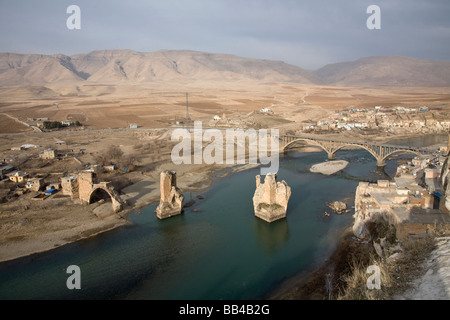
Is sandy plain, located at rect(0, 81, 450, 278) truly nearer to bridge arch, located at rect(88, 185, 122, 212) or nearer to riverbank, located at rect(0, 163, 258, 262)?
riverbank, located at rect(0, 163, 258, 262)

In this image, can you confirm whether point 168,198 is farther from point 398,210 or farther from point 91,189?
point 398,210

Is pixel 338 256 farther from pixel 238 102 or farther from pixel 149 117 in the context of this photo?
pixel 238 102


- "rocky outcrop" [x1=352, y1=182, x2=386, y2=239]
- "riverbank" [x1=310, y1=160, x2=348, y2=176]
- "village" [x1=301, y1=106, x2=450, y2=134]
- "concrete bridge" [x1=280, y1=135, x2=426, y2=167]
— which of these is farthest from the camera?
Result: "village" [x1=301, y1=106, x2=450, y2=134]

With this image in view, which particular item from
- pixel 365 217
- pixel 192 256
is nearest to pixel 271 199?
pixel 365 217

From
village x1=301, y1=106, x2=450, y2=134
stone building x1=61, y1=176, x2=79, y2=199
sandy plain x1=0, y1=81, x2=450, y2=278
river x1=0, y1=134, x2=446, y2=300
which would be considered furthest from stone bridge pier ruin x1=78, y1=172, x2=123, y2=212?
village x1=301, y1=106, x2=450, y2=134

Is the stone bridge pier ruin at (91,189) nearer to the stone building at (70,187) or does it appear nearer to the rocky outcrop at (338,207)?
the stone building at (70,187)

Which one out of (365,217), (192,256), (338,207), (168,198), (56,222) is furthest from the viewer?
(338,207)
